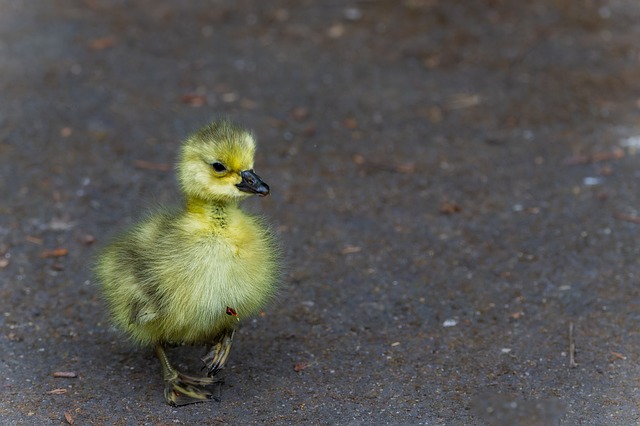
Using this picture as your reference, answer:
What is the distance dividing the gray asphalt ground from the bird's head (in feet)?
3.14

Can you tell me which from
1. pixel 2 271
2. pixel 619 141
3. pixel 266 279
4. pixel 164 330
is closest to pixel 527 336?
pixel 266 279

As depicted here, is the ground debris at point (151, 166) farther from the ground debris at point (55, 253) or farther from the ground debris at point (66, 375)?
the ground debris at point (66, 375)

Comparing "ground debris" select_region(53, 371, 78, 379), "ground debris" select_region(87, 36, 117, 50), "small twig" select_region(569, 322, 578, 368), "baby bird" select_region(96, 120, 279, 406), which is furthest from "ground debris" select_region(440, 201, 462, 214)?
"ground debris" select_region(87, 36, 117, 50)

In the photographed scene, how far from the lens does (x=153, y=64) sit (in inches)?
310

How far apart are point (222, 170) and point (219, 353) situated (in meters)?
0.87

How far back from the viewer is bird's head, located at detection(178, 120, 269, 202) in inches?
161

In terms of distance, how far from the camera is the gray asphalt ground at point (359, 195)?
4359mm

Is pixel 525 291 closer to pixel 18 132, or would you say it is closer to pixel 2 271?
pixel 2 271

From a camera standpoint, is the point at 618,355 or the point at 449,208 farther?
the point at 449,208

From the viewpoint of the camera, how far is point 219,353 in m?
4.30

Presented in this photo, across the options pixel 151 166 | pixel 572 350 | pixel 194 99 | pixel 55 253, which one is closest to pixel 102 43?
pixel 194 99

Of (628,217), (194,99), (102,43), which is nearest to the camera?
(628,217)

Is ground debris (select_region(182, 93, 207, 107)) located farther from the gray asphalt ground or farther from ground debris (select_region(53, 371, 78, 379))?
ground debris (select_region(53, 371, 78, 379))

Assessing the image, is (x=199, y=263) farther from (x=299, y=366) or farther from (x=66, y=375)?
(x=66, y=375)
